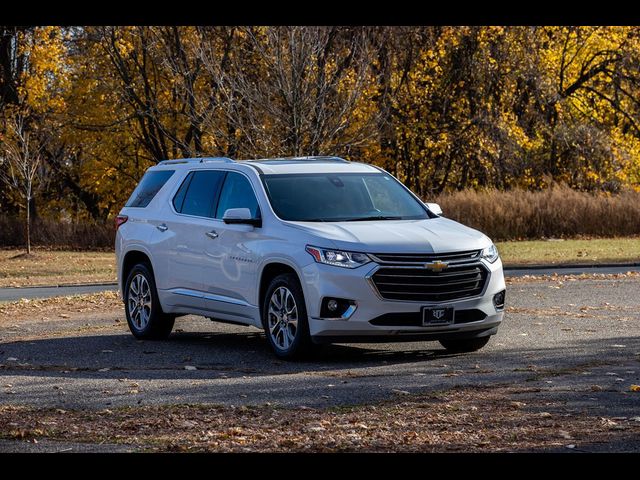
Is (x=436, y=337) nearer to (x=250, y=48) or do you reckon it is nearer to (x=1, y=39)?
(x=250, y=48)

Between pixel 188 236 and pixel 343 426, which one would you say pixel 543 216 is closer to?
pixel 188 236

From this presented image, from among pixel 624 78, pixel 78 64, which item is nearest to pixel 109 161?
pixel 78 64

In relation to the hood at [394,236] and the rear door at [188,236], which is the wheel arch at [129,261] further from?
the hood at [394,236]

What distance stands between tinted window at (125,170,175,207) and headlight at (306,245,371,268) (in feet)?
11.4

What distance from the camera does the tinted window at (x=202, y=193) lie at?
1383 cm

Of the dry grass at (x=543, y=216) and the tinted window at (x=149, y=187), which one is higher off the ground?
the tinted window at (x=149, y=187)

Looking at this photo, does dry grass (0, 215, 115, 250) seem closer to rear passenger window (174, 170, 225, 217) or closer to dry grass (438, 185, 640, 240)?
dry grass (438, 185, 640, 240)

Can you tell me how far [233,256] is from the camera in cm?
1302

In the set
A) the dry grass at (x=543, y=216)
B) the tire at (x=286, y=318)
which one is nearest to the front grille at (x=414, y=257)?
the tire at (x=286, y=318)

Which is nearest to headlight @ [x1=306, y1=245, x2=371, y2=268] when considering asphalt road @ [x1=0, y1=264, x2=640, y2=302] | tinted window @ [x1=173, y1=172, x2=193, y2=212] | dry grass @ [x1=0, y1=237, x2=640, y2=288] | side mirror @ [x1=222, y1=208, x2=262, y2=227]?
side mirror @ [x1=222, y1=208, x2=262, y2=227]

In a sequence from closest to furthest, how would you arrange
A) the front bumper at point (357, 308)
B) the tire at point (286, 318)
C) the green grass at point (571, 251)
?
the front bumper at point (357, 308) → the tire at point (286, 318) → the green grass at point (571, 251)

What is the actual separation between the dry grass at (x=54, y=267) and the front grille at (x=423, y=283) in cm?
1700

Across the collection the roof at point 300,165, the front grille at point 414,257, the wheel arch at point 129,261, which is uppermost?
the roof at point 300,165

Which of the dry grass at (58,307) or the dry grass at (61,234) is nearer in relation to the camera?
the dry grass at (58,307)
